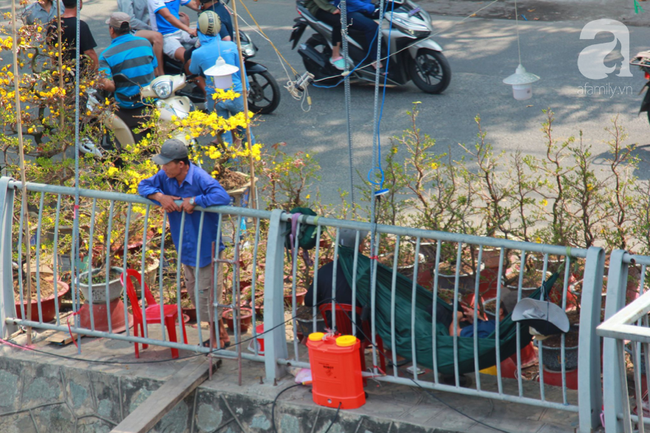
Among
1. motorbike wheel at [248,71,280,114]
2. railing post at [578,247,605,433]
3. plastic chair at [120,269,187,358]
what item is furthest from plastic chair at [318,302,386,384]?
motorbike wheel at [248,71,280,114]

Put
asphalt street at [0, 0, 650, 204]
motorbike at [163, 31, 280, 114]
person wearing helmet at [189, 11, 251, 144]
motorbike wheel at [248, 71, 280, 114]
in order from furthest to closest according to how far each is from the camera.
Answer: motorbike wheel at [248, 71, 280, 114], motorbike at [163, 31, 280, 114], asphalt street at [0, 0, 650, 204], person wearing helmet at [189, 11, 251, 144]

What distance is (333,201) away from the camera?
7.66 metres

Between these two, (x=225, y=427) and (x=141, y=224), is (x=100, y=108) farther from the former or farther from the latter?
(x=225, y=427)

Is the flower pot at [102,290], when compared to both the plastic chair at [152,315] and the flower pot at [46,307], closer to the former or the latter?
the plastic chair at [152,315]

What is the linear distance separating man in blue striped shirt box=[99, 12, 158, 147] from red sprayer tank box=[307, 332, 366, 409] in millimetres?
4560

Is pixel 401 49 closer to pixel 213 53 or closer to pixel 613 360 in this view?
pixel 213 53

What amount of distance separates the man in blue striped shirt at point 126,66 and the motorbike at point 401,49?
8.81 feet

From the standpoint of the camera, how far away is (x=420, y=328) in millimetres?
4441

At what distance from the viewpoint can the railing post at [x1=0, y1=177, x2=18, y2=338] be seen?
524 centimetres

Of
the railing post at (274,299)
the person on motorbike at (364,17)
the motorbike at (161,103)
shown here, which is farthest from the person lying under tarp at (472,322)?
the person on motorbike at (364,17)

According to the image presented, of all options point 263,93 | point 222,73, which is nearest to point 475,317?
point 222,73

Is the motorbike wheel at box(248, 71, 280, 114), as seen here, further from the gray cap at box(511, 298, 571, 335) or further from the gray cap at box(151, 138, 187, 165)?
the gray cap at box(511, 298, 571, 335)

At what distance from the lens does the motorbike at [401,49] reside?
9.98m

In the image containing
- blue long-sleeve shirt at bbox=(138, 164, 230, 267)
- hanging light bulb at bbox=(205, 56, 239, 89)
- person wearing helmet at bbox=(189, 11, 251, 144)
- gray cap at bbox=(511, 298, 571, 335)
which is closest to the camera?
gray cap at bbox=(511, 298, 571, 335)
